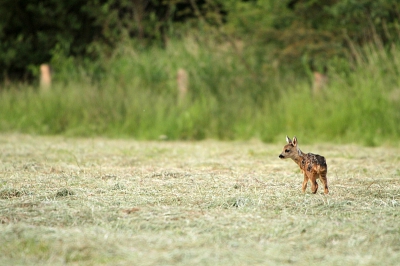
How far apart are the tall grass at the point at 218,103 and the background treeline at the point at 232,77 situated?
0.06 feet

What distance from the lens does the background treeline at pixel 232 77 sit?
31.9 ft

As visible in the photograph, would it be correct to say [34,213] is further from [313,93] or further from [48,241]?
[313,93]

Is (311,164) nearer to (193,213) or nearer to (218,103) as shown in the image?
(193,213)

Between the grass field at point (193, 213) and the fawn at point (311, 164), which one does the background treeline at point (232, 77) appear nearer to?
the grass field at point (193, 213)

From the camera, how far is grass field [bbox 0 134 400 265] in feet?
9.89

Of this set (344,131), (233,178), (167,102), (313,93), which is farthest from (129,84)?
(233,178)

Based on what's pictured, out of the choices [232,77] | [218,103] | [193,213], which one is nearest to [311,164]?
[193,213]

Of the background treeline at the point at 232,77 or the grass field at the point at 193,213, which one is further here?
the background treeline at the point at 232,77

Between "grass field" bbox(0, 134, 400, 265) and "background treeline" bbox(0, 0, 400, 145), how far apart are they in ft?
9.60

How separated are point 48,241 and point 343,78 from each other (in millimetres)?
8040

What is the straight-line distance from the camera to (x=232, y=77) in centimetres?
1177

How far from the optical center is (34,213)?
381 cm

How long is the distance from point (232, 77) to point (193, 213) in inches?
318

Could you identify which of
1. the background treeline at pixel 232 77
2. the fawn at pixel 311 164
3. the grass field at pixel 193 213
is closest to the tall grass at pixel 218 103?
the background treeline at pixel 232 77
